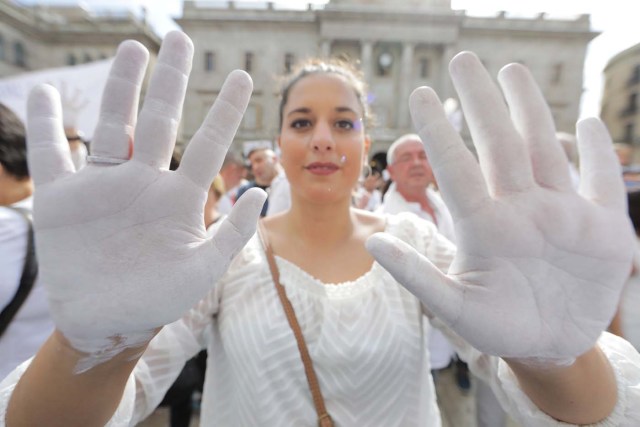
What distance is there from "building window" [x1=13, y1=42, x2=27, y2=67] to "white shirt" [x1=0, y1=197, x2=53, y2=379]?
30.5 metres

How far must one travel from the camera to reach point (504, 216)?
2.27 feet

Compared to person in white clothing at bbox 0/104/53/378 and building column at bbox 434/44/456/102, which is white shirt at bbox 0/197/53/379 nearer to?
person in white clothing at bbox 0/104/53/378

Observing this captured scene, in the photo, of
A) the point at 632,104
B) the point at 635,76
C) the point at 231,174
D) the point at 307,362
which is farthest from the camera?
the point at 632,104

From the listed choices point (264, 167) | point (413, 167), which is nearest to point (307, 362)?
point (413, 167)

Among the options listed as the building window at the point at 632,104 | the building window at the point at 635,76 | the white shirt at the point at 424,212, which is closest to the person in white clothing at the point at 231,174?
the white shirt at the point at 424,212

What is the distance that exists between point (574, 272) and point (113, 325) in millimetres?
880

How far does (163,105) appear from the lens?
0.73 metres

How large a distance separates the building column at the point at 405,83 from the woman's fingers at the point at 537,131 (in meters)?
24.6

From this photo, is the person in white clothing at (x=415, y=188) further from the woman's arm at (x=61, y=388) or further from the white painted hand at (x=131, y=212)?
the woman's arm at (x=61, y=388)

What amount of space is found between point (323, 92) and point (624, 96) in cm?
3867

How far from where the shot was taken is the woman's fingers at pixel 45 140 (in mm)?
692

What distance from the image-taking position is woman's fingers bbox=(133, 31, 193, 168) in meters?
0.71

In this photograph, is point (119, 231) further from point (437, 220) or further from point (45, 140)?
point (437, 220)

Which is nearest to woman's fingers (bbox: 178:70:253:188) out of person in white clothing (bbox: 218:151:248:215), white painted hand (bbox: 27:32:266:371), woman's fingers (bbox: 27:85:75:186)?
white painted hand (bbox: 27:32:266:371)
